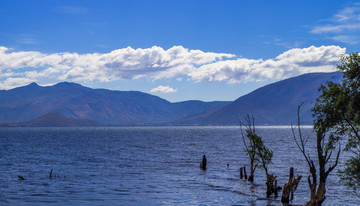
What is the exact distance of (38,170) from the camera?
63.2 meters

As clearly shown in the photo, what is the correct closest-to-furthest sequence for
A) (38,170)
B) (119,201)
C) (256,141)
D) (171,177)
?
(119,201), (256,141), (171,177), (38,170)

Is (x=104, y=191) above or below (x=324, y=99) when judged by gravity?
below

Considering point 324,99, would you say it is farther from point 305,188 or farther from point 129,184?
point 129,184

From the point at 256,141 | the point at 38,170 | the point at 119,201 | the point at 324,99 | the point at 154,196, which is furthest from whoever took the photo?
the point at 38,170

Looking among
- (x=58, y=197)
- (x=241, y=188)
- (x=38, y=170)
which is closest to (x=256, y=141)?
(x=241, y=188)

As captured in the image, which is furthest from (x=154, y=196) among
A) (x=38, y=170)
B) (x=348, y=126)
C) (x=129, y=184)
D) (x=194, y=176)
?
(x=38, y=170)

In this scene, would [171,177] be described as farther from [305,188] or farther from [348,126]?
[348,126]

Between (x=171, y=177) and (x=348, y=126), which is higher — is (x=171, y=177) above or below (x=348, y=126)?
below

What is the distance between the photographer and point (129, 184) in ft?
165

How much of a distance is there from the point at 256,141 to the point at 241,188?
7228 millimetres

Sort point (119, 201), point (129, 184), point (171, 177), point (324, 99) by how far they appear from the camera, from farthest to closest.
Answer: point (171, 177) → point (129, 184) → point (119, 201) → point (324, 99)

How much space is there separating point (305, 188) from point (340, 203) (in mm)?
8287

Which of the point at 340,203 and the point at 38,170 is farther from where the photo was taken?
the point at 38,170

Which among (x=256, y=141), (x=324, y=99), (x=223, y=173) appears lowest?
(x=223, y=173)
